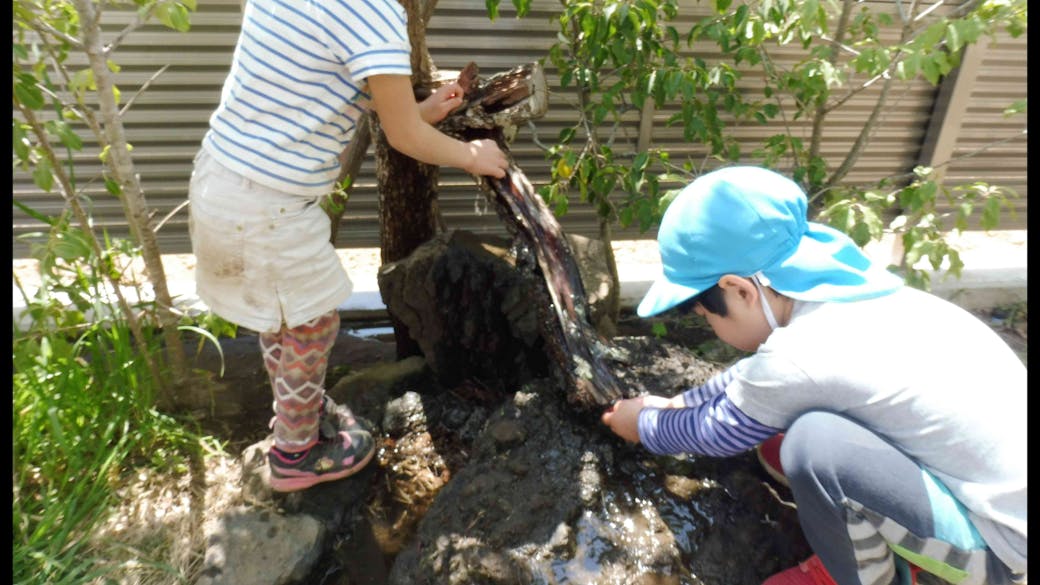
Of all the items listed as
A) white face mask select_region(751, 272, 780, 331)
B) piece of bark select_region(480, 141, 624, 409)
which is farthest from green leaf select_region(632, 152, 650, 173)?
white face mask select_region(751, 272, 780, 331)

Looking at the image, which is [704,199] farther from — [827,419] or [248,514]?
[248,514]

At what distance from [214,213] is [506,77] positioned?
0.99m

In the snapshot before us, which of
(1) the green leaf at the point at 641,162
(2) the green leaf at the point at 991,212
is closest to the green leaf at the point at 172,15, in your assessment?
(1) the green leaf at the point at 641,162

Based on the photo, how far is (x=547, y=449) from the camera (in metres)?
2.09

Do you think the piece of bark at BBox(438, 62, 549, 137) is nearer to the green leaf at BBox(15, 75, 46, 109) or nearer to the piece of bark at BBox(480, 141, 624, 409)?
the piece of bark at BBox(480, 141, 624, 409)

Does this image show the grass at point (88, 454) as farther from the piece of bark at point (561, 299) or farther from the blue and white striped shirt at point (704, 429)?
the blue and white striped shirt at point (704, 429)

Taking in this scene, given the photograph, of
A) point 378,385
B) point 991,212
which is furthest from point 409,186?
point 991,212

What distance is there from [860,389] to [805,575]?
60 centimetres

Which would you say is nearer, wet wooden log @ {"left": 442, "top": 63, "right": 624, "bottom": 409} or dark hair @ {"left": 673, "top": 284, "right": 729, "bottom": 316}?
dark hair @ {"left": 673, "top": 284, "right": 729, "bottom": 316}

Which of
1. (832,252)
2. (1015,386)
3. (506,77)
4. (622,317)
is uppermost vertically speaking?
(506,77)

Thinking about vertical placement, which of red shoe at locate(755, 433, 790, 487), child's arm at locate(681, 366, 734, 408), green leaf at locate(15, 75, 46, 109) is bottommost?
red shoe at locate(755, 433, 790, 487)

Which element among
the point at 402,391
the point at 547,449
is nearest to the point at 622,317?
the point at 402,391

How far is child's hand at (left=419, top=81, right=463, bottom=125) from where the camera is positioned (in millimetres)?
2232

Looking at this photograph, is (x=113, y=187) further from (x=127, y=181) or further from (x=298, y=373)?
(x=298, y=373)
